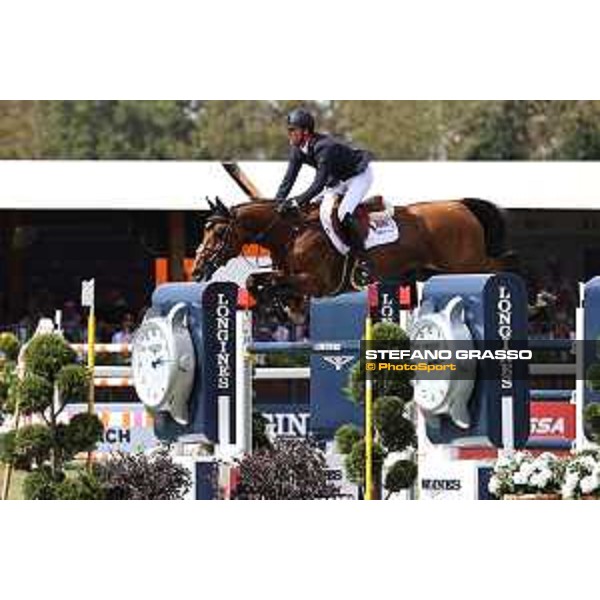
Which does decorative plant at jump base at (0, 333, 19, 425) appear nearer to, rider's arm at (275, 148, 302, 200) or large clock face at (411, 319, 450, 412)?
rider's arm at (275, 148, 302, 200)

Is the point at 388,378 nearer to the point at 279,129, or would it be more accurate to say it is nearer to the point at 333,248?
the point at 333,248

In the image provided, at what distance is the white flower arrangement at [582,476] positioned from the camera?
364 inches

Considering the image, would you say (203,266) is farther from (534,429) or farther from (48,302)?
(534,429)

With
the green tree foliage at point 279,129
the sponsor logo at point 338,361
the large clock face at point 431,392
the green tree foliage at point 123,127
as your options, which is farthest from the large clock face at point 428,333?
the green tree foliage at point 279,129

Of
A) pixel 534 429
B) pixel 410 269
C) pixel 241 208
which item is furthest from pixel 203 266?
pixel 534 429

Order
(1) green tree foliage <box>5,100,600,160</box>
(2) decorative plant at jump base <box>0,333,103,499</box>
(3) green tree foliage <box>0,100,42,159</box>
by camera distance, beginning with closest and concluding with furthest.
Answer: (2) decorative plant at jump base <box>0,333,103,499</box>
(3) green tree foliage <box>0,100,42,159</box>
(1) green tree foliage <box>5,100,600,160</box>

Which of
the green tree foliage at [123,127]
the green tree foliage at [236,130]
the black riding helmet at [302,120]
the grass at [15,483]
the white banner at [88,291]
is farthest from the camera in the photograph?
the green tree foliage at [236,130]

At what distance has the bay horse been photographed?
30.8 ft

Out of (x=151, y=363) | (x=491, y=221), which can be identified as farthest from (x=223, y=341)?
(x=491, y=221)

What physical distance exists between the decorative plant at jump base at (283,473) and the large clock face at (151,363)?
1.53ft

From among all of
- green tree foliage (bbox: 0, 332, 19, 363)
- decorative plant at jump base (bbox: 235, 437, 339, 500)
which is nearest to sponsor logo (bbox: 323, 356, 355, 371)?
decorative plant at jump base (bbox: 235, 437, 339, 500)

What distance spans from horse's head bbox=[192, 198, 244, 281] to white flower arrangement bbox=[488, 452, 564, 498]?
144 centimetres

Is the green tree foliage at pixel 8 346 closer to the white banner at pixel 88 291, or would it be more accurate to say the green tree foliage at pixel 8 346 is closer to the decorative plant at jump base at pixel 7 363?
the decorative plant at jump base at pixel 7 363

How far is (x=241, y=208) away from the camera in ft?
30.8
